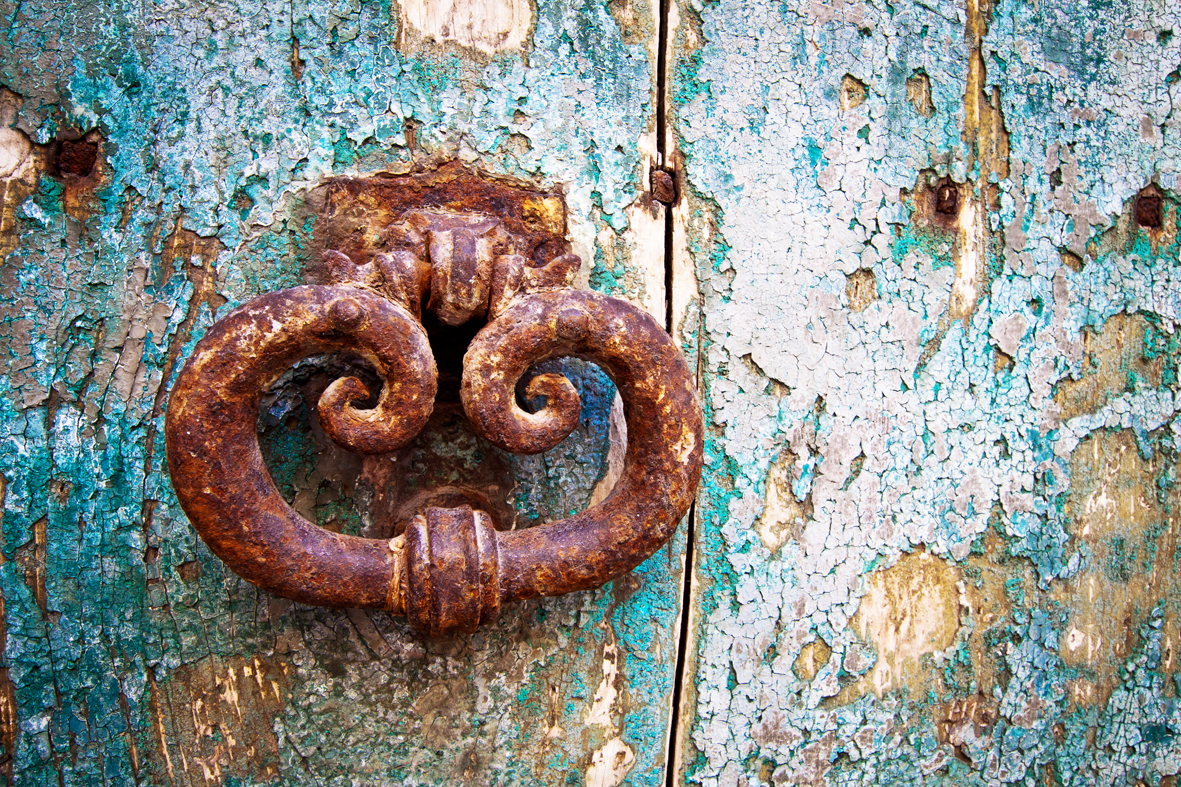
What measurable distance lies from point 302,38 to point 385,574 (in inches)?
17.6

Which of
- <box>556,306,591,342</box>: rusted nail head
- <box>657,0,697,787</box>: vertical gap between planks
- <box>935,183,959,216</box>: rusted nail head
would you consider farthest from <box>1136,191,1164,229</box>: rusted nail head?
<box>556,306,591,342</box>: rusted nail head

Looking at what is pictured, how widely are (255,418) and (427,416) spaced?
0.39 feet

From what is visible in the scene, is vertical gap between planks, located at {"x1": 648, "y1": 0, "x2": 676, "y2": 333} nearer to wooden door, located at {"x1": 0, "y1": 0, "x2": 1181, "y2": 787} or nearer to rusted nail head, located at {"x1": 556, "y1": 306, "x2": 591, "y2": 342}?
wooden door, located at {"x1": 0, "y1": 0, "x2": 1181, "y2": 787}

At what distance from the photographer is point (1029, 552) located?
76 cm

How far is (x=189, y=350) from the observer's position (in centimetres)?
61

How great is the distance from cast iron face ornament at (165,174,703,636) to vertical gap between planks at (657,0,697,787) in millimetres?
130

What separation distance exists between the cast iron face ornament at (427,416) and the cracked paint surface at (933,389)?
148mm

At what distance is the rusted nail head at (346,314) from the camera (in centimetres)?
51

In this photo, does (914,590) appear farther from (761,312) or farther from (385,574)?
(385,574)

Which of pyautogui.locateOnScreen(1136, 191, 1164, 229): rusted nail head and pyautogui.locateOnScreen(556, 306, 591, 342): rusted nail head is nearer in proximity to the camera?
pyautogui.locateOnScreen(556, 306, 591, 342): rusted nail head

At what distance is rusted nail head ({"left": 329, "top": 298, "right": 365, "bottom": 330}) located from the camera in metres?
0.51

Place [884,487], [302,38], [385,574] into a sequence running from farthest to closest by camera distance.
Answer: [884,487], [302,38], [385,574]

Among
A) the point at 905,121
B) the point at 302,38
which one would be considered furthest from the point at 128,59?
the point at 905,121

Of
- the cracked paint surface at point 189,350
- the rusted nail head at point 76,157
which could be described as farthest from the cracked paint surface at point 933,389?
the rusted nail head at point 76,157
